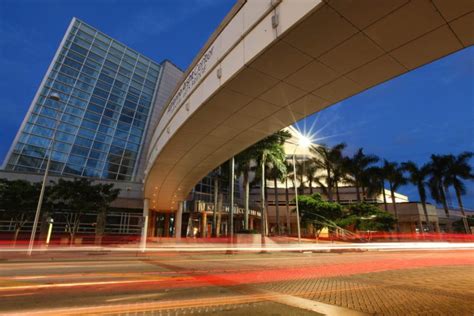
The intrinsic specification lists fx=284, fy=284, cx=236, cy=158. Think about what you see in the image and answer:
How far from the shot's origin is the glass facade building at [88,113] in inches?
1398

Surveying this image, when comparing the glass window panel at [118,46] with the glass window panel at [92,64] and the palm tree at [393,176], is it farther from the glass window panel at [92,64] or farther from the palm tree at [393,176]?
the palm tree at [393,176]

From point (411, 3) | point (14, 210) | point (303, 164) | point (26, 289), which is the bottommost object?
point (26, 289)

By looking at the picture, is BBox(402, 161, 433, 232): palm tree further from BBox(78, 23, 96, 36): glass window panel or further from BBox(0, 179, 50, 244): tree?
BBox(78, 23, 96, 36): glass window panel

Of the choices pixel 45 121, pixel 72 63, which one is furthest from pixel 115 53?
pixel 45 121

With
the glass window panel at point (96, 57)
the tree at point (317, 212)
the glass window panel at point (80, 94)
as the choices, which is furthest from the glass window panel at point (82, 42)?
the tree at point (317, 212)

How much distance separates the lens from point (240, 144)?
14.9 meters

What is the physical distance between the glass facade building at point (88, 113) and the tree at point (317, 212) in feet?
77.5

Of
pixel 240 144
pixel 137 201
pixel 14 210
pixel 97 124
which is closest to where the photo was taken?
pixel 240 144

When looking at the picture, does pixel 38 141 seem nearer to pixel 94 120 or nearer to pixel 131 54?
pixel 94 120

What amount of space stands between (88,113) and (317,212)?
34.5m

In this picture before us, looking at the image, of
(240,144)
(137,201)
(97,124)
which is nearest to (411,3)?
(240,144)

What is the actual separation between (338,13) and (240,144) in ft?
31.3

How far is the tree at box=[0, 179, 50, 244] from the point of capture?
22547 millimetres

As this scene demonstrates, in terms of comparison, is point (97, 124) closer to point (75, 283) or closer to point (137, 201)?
point (137, 201)
